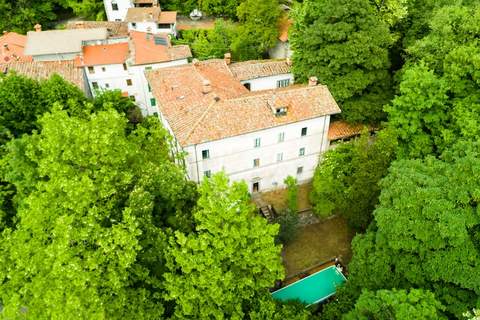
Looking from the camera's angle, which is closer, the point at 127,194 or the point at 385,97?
the point at 127,194

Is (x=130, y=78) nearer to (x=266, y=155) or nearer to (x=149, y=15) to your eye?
(x=149, y=15)

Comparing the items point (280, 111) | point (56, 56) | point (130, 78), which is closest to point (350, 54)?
point (280, 111)

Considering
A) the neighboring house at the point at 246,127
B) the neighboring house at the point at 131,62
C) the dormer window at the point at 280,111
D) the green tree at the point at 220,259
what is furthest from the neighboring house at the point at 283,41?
the green tree at the point at 220,259

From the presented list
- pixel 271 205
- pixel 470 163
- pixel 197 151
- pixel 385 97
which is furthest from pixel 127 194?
pixel 385 97

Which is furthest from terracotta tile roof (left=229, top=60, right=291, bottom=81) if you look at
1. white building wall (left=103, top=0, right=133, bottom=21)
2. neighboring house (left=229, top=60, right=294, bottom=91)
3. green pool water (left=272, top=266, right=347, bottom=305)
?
white building wall (left=103, top=0, right=133, bottom=21)

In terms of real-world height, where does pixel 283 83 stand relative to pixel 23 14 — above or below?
below

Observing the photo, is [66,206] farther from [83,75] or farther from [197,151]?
[83,75]

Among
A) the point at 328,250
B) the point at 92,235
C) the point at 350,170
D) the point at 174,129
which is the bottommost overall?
the point at 328,250
